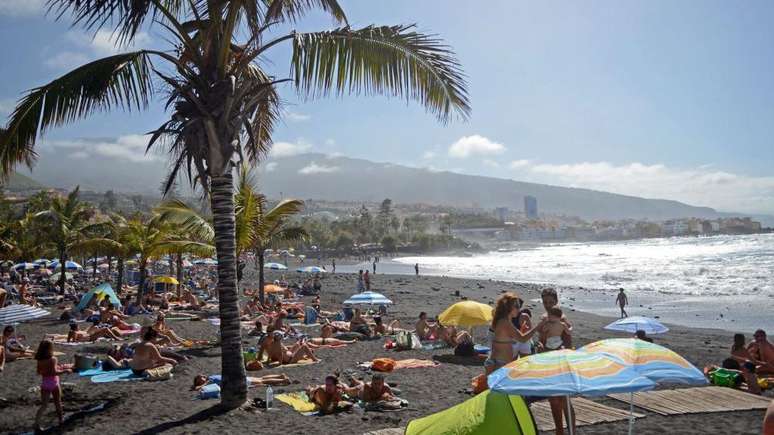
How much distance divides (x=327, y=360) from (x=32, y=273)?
34939 millimetres

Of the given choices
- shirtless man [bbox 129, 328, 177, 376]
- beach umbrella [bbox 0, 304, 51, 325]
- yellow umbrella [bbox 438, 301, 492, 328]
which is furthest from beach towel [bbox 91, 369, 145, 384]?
yellow umbrella [bbox 438, 301, 492, 328]

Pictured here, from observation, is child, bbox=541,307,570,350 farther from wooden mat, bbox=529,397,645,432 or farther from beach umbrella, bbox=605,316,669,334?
beach umbrella, bbox=605,316,669,334

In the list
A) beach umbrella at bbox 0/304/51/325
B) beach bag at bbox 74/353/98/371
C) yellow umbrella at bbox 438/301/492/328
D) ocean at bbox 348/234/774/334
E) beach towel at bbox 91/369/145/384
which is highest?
beach umbrella at bbox 0/304/51/325

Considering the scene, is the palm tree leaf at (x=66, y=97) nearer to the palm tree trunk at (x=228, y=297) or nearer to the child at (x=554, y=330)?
the palm tree trunk at (x=228, y=297)

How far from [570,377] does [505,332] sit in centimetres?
210

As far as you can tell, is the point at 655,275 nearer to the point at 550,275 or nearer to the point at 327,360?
the point at 550,275

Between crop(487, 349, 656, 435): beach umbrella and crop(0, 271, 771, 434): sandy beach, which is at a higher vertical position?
crop(487, 349, 656, 435): beach umbrella

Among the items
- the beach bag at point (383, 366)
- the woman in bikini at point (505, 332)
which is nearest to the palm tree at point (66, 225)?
the beach bag at point (383, 366)

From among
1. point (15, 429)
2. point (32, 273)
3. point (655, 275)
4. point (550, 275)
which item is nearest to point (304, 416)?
point (15, 429)

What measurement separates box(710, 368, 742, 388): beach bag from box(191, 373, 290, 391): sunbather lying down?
6.58 meters

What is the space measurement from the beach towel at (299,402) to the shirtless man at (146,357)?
2.87 m

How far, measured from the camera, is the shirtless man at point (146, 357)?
974 cm

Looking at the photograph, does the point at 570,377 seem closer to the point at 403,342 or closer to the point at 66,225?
the point at 403,342

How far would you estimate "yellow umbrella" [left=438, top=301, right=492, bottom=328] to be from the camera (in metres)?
11.4
